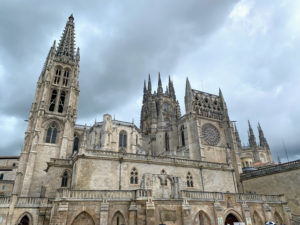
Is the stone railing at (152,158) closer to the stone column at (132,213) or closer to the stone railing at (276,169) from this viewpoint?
the stone railing at (276,169)

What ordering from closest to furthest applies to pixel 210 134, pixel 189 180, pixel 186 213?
1. pixel 186 213
2. pixel 189 180
3. pixel 210 134

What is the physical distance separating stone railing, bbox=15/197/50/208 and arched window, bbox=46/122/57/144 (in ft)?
59.8

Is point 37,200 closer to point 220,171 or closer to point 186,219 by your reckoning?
point 186,219

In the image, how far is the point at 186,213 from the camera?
49.9ft

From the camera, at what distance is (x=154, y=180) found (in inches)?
679

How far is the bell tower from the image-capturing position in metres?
30.3

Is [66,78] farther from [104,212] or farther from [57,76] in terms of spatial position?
[104,212]

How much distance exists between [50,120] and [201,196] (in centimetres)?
2879

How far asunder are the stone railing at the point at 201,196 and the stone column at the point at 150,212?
2.62m

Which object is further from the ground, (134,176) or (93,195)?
(134,176)

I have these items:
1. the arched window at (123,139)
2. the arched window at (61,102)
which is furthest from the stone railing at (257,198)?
the arched window at (61,102)

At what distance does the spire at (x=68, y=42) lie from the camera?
4556 centimetres

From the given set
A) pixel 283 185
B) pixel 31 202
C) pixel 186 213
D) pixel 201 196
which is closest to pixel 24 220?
pixel 31 202

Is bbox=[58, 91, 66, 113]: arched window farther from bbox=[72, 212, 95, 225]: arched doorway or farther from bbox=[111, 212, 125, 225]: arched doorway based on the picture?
bbox=[111, 212, 125, 225]: arched doorway
